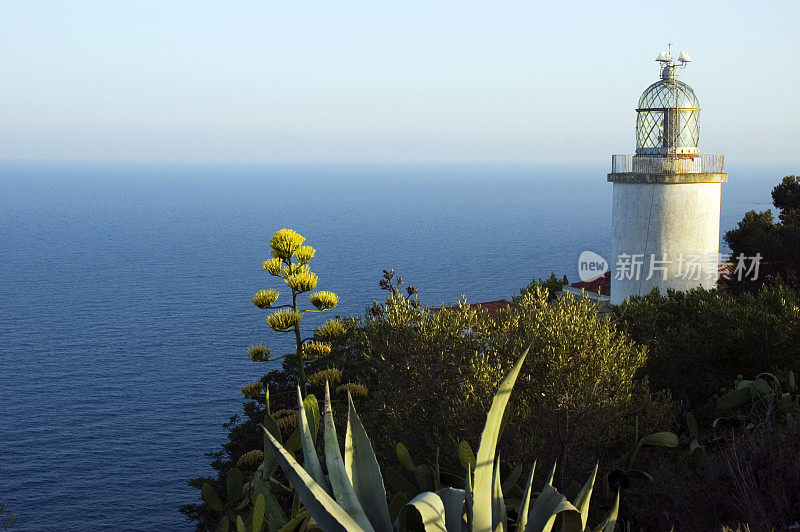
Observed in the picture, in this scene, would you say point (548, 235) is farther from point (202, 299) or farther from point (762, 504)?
point (762, 504)

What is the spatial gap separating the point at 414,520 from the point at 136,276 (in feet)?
372

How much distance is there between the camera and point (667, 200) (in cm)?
2523

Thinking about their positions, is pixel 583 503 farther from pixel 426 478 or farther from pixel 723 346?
pixel 723 346

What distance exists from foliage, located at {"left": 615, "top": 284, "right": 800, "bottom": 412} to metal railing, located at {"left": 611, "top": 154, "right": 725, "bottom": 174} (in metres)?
9.91

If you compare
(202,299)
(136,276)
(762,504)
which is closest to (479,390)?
(762,504)

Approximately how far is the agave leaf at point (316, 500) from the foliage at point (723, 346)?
10359 millimetres

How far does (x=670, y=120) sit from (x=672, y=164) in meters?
2.13

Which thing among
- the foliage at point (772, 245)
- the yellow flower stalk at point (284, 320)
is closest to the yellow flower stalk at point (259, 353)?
the yellow flower stalk at point (284, 320)

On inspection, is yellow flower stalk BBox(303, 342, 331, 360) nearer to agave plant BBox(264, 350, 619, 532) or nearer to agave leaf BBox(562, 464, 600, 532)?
agave plant BBox(264, 350, 619, 532)

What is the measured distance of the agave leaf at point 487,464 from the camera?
5203 mm

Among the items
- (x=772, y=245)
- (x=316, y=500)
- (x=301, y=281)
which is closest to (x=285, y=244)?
(x=301, y=281)

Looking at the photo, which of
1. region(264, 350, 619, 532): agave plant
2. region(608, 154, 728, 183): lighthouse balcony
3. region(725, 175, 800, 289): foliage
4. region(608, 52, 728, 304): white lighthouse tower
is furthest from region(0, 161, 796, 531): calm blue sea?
region(264, 350, 619, 532): agave plant

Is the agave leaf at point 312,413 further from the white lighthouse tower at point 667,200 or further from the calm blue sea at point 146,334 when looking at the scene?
the calm blue sea at point 146,334

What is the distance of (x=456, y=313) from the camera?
1232 centimetres
